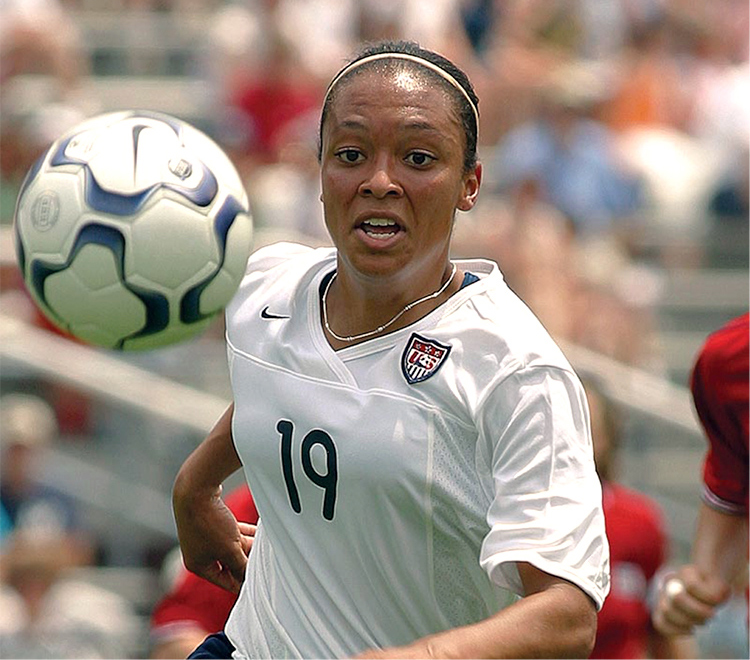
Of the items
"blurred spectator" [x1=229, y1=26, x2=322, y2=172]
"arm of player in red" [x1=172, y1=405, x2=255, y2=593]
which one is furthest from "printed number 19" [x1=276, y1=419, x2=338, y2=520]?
"blurred spectator" [x1=229, y1=26, x2=322, y2=172]

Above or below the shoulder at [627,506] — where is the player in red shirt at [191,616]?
above

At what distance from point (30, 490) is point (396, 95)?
616 centimetres

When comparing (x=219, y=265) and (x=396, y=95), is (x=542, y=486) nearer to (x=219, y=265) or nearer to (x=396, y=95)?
(x=396, y=95)

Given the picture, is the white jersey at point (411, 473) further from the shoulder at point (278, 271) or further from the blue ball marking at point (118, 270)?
the blue ball marking at point (118, 270)

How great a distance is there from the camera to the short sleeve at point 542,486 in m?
3.22

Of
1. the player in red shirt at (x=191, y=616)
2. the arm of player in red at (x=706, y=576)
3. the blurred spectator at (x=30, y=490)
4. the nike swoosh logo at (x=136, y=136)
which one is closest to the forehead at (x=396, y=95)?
the nike swoosh logo at (x=136, y=136)

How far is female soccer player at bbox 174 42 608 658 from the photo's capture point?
3273 millimetres

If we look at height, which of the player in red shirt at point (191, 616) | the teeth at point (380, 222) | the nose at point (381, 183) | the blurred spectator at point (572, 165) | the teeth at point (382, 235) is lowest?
the blurred spectator at point (572, 165)

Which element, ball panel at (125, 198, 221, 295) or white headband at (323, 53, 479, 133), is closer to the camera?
white headband at (323, 53, 479, 133)

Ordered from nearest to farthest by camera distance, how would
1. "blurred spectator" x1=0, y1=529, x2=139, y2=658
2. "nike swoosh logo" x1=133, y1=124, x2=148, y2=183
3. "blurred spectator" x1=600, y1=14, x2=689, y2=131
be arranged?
"nike swoosh logo" x1=133, y1=124, x2=148, y2=183 → "blurred spectator" x1=0, y1=529, x2=139, y2=658 → "blurred spectator" x1=600, y1=14, x2=689, y2=131

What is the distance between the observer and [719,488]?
5133 mm

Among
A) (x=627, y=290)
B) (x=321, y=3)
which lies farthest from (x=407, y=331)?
(x=321, y=3)

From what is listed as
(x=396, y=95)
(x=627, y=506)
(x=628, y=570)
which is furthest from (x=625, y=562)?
(x=396, y=95)

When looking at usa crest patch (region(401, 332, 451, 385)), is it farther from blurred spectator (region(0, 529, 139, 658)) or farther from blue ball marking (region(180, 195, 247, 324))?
blurred spectator (region(0, 529, 139, 658))
